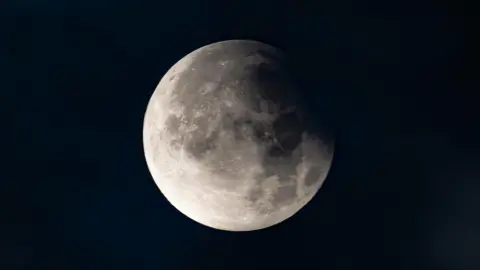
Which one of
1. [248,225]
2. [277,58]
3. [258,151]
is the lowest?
[248,225]

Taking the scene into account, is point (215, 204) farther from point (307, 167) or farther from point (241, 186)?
point (307, 167)

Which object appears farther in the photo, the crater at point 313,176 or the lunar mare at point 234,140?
the crater at point 313,176

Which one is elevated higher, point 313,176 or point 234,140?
point 234,140

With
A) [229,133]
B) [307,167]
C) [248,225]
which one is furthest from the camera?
[248,225]

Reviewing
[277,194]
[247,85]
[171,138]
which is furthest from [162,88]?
[277,194]

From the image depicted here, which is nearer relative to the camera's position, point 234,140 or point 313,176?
point 234,140

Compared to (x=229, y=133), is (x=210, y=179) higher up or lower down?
lower down

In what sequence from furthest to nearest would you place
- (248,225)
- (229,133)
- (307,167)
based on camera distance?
(248,225), (307,167), (229,133)

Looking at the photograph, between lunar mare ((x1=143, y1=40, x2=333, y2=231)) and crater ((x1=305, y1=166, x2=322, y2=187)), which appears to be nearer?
lunar mare ((x1=143, y1=40, x2=333, y2=231))
